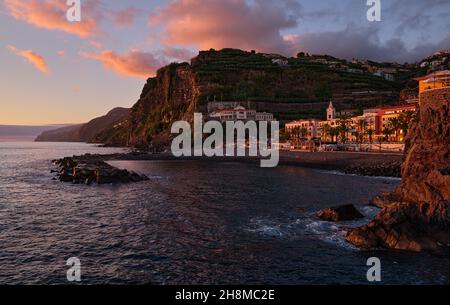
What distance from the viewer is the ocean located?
19.5 meters

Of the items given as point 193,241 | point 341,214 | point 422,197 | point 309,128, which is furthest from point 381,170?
point 309,128

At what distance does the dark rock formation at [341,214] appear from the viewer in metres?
31.5

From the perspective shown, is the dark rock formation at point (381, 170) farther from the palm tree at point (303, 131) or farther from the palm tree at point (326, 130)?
the palm tree at point (303, 131)

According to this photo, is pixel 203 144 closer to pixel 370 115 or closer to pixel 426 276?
pixel 370 115

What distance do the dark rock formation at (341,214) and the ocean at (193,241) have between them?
44.1 inches

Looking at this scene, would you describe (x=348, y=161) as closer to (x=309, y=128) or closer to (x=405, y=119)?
(x=405, y=119)

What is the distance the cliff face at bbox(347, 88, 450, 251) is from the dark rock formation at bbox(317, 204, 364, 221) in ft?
15.1

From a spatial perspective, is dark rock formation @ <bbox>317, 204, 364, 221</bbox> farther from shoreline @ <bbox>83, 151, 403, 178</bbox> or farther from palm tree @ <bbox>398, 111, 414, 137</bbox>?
palm tree @ <bbox>398, 111, 414, 137</bbox>

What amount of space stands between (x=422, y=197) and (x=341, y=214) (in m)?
6.75

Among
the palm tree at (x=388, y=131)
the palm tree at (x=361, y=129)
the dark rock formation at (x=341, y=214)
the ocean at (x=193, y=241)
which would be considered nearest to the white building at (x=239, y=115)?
the palm tree at (x=361, y=129)

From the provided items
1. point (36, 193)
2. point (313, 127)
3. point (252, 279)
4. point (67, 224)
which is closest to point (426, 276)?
point (252, 279)

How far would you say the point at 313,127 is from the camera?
15112 cm
